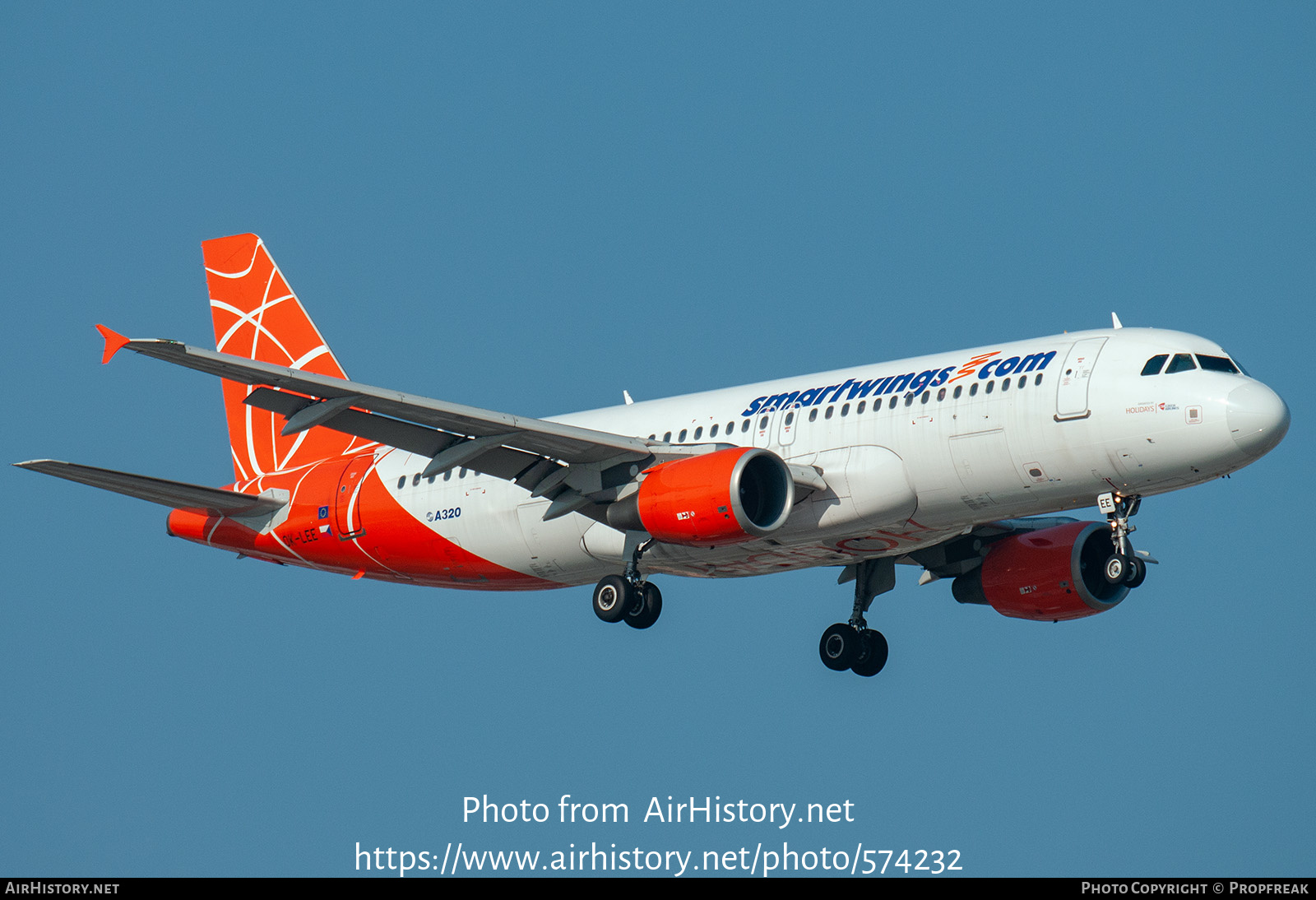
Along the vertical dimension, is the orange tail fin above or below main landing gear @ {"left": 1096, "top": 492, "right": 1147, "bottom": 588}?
above

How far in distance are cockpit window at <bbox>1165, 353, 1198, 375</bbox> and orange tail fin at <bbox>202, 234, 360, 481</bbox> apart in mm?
19865

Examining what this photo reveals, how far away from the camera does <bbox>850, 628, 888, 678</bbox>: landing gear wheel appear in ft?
134

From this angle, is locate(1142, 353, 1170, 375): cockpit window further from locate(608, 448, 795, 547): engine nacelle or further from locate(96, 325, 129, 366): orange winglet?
locate(96, 325, 129, 366): orange winglet

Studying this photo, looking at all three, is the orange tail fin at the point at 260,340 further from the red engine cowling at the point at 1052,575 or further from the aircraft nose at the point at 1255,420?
the aircraft nose at the point at 1255,420

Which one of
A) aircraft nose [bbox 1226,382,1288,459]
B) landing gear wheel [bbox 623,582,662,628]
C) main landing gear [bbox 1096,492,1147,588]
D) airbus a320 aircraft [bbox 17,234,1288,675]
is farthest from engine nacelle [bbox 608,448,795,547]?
aircraft nose [bbox 1226,382,1288,459]

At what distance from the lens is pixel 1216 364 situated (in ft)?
107

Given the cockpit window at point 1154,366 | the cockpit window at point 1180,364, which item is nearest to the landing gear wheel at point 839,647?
the cockpit window at point 1154,366

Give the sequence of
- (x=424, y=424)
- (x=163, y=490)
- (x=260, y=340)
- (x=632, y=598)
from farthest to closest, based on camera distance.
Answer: (x=260, y=340) < (x=163, y=490) < (x=632, y=598) < (x=424, y=424)

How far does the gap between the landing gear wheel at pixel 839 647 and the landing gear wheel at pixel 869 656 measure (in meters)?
0.10

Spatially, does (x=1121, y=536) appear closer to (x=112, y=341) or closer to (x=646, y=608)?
(x=646, y=608)

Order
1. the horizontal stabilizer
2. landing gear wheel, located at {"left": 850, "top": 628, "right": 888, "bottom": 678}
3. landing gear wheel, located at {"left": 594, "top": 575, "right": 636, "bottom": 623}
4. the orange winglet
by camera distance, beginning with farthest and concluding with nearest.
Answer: landing gear wheel, located at {"left": 850, "top": 628, "right": 888, "bottom": 678} → landing gear wheel, located at {"left": 594, "top": 575, "right": 636, "bottom": 623} → the horizontal stabilizer → the orange winglet

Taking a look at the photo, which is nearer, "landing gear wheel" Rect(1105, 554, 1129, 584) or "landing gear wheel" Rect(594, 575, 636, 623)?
Result: "landing gear wheel" Rect(1105, 554, 1129, 584)

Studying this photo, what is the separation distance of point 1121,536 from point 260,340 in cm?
2356

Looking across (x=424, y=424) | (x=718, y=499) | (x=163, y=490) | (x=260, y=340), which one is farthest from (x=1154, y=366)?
(x=260, y=340)
